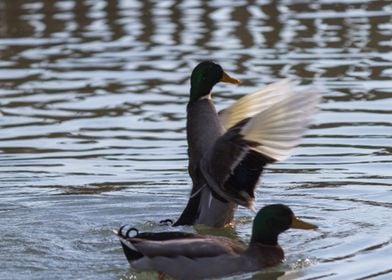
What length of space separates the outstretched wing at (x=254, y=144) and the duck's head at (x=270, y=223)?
0.58 metres

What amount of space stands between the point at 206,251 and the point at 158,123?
503 cm

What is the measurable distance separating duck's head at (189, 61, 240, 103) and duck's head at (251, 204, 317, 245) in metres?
1.59

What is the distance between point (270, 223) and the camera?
10.2 m

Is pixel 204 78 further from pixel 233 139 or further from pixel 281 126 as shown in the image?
pixel 281 126

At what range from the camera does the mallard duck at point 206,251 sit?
9781 millimetres

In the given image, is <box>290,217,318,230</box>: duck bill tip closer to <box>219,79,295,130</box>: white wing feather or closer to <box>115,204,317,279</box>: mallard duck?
<box>115,204,317,279</box>: mallard duck

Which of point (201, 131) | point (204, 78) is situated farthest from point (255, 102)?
point (201, 131)

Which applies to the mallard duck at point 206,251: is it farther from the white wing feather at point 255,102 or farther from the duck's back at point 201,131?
the white wing feather at point 255,102

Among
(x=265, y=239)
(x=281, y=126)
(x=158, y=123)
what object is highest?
(x=281, y=126)

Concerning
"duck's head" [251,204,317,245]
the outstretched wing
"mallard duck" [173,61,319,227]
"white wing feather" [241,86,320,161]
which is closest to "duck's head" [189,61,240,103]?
"mallard duck" [173,61,319,227]

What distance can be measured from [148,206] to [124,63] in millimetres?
5841

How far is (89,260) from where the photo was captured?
408 inches

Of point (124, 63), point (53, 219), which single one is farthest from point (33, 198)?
point (124, 63)

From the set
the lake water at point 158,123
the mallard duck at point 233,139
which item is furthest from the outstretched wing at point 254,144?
the lake water at point 158,123
